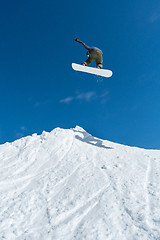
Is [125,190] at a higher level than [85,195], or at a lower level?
higher

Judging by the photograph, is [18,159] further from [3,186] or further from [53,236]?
[53,236]

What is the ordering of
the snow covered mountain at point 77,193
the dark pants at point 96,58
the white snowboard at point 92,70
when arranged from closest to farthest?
1. the snow covered mountain at point 77,193
2. the dark pants at point 96,58
3. the white snowboard at point 92,70

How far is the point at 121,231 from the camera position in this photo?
451 centimetres

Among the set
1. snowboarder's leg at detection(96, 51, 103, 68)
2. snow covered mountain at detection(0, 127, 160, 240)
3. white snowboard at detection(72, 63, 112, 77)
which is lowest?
snow covered mountain at detection(0, 127, 160, 240)

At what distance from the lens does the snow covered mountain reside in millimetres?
4785

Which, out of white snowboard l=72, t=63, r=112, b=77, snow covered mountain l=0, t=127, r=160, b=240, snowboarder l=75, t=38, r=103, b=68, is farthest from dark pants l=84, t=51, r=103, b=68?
snow covered mountain l=0, t=127, r=160, b=240

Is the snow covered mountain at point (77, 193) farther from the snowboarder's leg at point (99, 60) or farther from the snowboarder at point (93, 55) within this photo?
the snowboarder at point (93, 55)

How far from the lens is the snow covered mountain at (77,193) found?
479cm

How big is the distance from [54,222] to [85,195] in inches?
59.1

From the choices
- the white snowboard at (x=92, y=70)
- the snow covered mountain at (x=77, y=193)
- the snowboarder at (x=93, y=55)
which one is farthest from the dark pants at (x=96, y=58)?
the snow covered mountain at (x=77, y=193)

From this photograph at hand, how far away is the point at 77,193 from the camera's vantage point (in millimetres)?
6551

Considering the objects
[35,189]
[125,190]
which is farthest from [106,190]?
[35,189]

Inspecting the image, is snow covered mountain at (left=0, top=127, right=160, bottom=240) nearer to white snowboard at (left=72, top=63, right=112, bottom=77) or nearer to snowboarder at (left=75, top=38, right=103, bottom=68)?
white snowboard at (left=72, top=63, right=112, bottom=77)

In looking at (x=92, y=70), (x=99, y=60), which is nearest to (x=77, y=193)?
(x=92, y=70)
